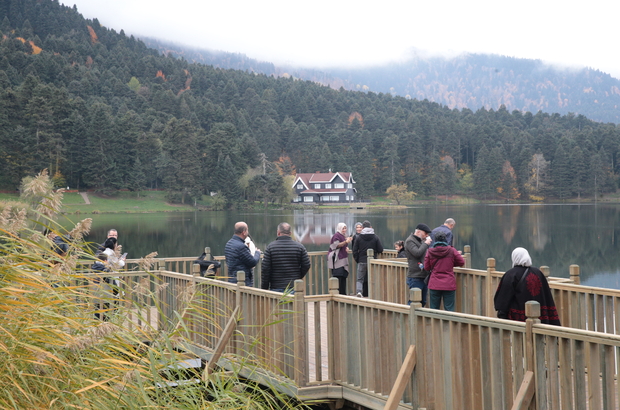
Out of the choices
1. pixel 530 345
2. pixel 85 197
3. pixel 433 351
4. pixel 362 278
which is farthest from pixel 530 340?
pixel 85 197

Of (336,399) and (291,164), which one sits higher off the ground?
(291,164)

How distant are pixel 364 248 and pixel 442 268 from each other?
343 cm

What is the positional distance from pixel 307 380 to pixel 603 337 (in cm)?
292

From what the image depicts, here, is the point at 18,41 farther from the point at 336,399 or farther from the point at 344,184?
the point at 336,399

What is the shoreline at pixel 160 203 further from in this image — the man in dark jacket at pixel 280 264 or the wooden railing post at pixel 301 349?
the wooden railing post at pixel 301 349

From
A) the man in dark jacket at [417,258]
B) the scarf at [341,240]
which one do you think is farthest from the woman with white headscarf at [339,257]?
the man in dark jacket at [417,258]

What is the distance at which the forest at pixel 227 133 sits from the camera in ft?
264

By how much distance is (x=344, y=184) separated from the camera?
10562 centimetres

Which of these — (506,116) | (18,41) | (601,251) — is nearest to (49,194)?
(601,251)

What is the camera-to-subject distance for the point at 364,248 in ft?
36.2

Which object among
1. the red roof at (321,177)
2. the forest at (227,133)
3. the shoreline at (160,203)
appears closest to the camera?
the shoreline at (160,203)

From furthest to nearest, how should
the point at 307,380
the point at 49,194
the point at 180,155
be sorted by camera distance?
1. the point at 180,155
2. the point at 307,380
3. the point at 49,194

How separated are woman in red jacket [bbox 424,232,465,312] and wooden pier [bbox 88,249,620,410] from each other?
51.0 inches

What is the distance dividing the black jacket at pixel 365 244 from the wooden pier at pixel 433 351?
433 cm
